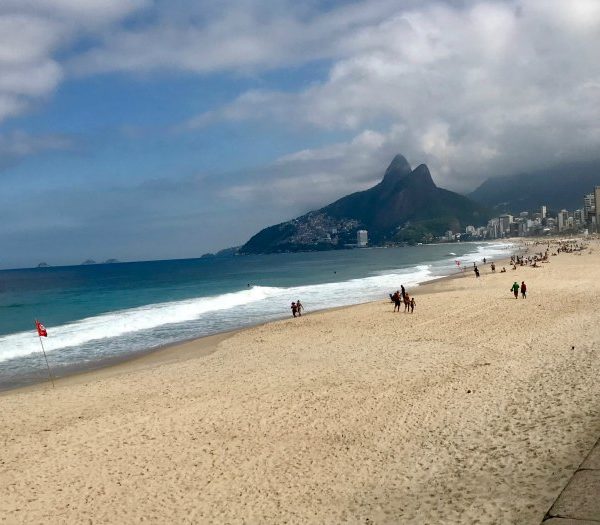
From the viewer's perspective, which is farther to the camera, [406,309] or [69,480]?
[406,309]

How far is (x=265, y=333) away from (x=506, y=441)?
618 inches

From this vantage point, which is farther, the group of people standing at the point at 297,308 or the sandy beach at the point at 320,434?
the group of people standing at the point at 297,308

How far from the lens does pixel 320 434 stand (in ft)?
32.1

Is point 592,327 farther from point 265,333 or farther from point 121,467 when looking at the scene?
point 121,467

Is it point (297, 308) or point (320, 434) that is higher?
point (297, 308)

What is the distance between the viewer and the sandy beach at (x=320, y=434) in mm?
7305

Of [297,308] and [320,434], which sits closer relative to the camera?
[320,434]

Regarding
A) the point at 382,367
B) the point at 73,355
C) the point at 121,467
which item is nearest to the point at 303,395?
the point at 382,367

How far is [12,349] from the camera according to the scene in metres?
25.2

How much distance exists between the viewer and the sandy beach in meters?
7.30

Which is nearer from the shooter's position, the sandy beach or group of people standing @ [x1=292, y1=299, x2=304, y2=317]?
the sandy beach

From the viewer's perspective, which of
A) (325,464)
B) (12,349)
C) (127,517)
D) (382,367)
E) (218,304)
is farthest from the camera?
(218,304)

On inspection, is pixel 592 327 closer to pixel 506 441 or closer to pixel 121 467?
pixel 506 441

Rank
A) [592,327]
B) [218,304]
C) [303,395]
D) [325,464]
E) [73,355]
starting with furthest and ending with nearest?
1. [218,304]
2. [73,355]
3. [592,327]
4. [303,395]
5. [325,464]
